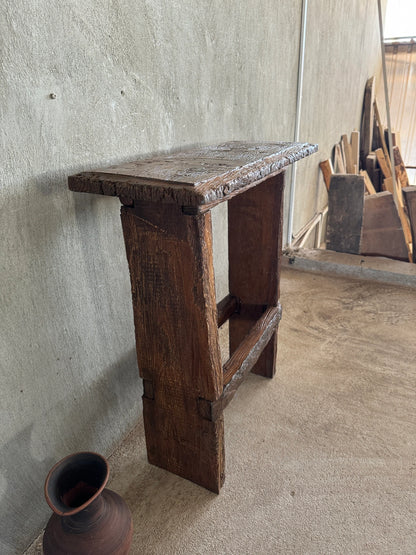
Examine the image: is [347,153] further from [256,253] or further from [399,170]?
[256,253]

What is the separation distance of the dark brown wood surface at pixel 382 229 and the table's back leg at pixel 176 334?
2447 mm

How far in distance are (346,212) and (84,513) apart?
2925mm

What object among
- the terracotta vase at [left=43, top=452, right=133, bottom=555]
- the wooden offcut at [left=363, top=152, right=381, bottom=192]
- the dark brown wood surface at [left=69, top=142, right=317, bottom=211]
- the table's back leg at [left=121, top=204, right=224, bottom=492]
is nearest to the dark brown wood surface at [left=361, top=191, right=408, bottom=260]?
the dark brown wood surface at [left=69, top=142, right=317, bottom=211]

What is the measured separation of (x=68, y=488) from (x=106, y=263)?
727 millimetres

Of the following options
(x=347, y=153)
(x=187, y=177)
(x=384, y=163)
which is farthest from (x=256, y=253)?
(x=384, y=163)

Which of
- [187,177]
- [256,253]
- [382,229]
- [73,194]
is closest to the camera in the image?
[187,177]

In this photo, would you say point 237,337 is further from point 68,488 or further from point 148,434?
point 68,488

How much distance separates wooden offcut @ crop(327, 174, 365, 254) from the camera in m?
3.28

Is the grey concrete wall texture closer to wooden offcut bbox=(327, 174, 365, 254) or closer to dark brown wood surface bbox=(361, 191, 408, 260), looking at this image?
wooden offcut bbox=(327, 174, 365, 254)

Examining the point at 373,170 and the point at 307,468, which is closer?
the point at 307,468

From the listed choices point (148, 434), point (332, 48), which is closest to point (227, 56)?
point (148, 434)

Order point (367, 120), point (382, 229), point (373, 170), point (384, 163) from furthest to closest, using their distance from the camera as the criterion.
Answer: point (367, 120), point (373, 170), point (384, 163), point (382, 229)

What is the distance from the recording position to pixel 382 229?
3297 millimetres

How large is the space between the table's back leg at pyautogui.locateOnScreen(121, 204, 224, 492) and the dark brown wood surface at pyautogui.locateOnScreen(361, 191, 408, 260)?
8.03 feet
